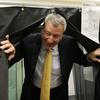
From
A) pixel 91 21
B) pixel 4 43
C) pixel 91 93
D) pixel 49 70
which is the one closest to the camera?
pixel 4 43

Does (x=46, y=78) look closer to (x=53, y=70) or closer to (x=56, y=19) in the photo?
(x=53, y=70)

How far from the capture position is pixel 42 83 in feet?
5.67

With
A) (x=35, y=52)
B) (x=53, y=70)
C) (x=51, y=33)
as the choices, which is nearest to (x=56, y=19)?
(x=51, y=33)

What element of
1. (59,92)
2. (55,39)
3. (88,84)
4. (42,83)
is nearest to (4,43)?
(55,39)

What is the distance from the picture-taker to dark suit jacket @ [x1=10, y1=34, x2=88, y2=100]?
1729 millimetres

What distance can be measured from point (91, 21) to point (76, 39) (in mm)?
247

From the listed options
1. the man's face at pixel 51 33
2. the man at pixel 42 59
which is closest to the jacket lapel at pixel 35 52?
the man at pixel 42 59

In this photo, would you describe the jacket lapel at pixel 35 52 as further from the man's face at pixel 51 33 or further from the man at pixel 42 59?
the man's face at pixel 51 33

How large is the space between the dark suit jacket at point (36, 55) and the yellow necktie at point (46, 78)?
90mm

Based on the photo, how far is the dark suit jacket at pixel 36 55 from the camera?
173 centimetres

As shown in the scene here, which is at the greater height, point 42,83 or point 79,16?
point 79,16

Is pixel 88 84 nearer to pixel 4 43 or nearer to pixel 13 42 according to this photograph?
pixel 13 42

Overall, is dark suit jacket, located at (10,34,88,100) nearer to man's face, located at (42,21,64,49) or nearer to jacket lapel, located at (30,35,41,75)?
jacket lapel, located at (30,35,41,75)

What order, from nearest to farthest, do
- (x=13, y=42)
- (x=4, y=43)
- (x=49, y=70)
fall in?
(x=4, y=43) → (x=13, y=42) → (x=49, y=70)
